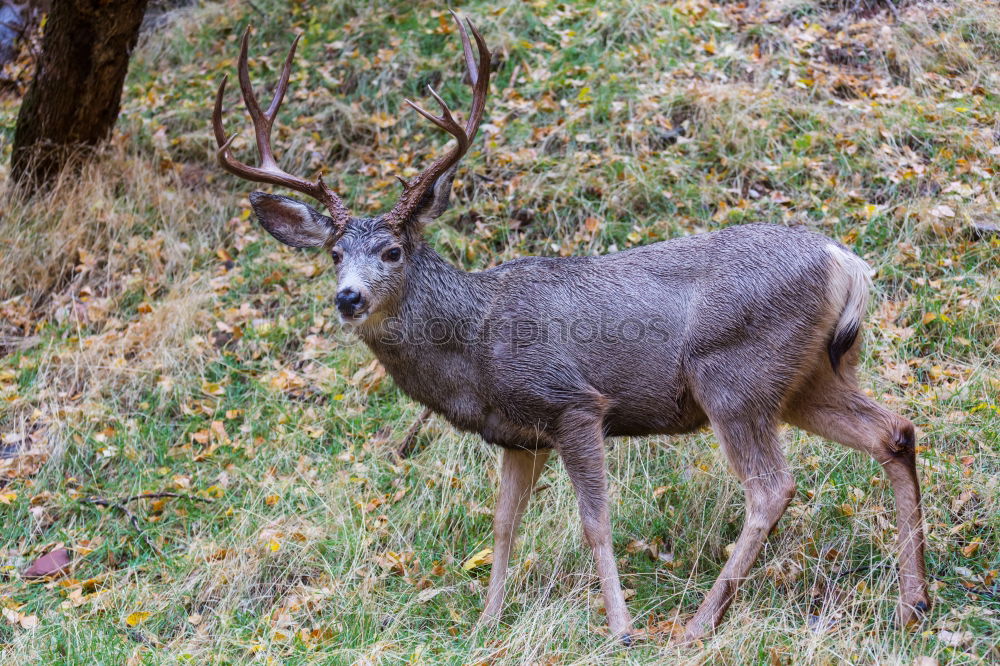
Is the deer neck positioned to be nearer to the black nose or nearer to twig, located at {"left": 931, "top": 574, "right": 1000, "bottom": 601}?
the black nose

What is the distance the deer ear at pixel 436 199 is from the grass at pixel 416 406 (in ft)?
5.27

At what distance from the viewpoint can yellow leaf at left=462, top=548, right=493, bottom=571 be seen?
223 inches

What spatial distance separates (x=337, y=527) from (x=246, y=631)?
85 cm

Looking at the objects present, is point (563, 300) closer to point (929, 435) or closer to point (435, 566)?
point (435, 566)

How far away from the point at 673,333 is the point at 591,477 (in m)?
0.81

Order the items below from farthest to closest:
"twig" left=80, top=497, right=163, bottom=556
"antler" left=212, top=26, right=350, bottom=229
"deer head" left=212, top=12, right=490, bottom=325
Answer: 1. "twig" left=80, top=497, right=163, bottom=556
2. "antler" left=212, top=26, right=350, bottom=229
3. "deer head" left=212, top=12, right=490, bottom=325

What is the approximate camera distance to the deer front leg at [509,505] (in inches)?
211

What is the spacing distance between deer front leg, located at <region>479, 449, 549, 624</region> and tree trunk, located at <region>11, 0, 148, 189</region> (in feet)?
19.0

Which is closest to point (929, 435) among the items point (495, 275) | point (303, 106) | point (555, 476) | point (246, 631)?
point (555, 476)

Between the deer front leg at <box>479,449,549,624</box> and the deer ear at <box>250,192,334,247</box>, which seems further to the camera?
the deer ear at <box>250,192,334,247</box>

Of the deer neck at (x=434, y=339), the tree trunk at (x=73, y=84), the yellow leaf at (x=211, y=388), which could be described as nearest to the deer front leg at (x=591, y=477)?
the deer neck at (x=434, y=339)

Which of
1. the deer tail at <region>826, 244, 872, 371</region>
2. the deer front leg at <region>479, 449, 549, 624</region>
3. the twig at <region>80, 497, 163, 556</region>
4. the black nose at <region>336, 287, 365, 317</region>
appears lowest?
the twig at <region>80, 497, 163, 556</region>

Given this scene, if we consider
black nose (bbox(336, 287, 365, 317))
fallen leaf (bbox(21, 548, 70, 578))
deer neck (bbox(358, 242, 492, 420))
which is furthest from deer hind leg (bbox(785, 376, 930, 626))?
fallen leaf (bbox(21, 548, 70, 578))

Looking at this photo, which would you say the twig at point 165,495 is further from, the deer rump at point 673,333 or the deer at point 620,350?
the deer rump at point 673,333
